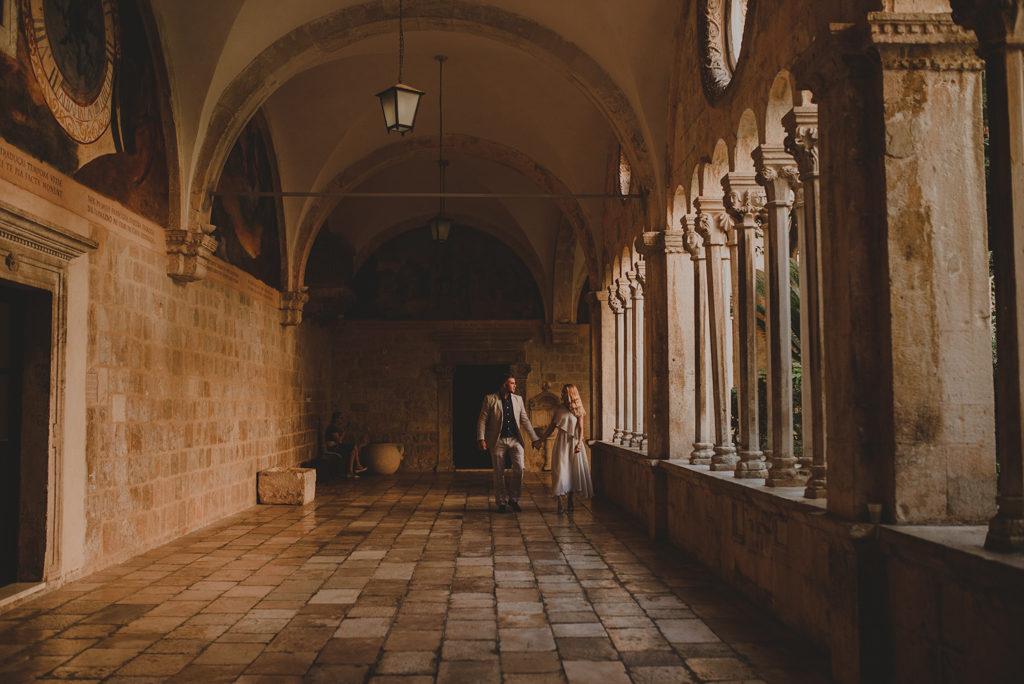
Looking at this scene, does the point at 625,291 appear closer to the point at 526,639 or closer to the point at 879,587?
the point at 526,639

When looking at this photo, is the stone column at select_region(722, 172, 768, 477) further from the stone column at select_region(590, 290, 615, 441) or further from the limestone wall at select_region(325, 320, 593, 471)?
the limestone wall at select_region(325, 320, 593, 471)

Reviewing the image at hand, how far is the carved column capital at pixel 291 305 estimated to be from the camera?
37.8 ft

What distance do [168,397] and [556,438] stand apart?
3.73m

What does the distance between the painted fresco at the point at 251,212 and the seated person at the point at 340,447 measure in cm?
307

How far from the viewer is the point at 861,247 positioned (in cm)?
325

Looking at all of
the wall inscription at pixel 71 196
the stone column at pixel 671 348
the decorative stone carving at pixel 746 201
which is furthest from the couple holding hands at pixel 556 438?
the wall inscription at pixel 71 196

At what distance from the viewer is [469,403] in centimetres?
1672

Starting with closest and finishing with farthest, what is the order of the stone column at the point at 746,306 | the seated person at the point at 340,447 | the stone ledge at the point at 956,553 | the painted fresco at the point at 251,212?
the stone ledge at the point at 956,553 → the stone column at the point at 746,306 → the painted fresco at the point at 251,212 → the seated person at the point at 340,447

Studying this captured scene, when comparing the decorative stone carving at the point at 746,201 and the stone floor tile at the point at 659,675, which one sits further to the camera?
the decorative stone carving at the point at 746,201

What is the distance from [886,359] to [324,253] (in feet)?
38.7

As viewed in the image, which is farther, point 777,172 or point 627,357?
point 627,357

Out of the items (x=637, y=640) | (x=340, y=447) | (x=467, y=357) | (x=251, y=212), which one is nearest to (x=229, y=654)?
(x=637, y=640)

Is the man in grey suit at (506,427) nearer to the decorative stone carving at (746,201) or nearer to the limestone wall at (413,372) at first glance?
the decorative stone carving at (746,201)

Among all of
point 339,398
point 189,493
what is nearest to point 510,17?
point 189,493
